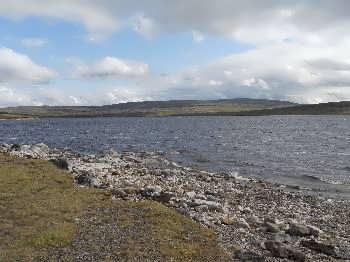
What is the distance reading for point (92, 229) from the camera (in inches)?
838

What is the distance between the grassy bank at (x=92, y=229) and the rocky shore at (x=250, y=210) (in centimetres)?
148

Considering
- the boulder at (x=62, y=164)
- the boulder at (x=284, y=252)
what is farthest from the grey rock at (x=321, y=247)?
the boulder at (x=62, y=164)

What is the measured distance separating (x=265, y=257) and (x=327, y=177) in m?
31.4

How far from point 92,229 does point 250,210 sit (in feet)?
37.4

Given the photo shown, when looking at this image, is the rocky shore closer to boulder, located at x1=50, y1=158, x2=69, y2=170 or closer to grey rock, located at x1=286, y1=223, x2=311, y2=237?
grey rock, located at x1=286, y1=223, x2=311, y2=237

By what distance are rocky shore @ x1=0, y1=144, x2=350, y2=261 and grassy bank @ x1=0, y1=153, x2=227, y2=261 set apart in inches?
58.2

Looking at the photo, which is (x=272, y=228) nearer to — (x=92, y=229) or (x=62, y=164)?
(x=92, y=229)

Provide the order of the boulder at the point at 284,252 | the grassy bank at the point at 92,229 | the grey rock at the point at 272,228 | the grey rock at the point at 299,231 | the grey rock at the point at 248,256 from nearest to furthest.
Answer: the grassy bank at the point at 92,229, the grey rock at the point at 248,256, the boulder at the point at 284,252, the grey rock at the point at 299,231, the grey rock at the point at 272,228

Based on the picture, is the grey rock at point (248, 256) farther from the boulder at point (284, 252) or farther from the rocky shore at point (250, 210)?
the boulder at point (284, 252)

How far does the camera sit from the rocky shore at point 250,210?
20.4 m

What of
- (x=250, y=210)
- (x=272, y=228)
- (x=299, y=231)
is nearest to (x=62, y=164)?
(x=250, y=210)

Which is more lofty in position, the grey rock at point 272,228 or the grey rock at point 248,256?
the grey rock at point 248,256

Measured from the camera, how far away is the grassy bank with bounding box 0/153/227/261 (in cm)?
1823

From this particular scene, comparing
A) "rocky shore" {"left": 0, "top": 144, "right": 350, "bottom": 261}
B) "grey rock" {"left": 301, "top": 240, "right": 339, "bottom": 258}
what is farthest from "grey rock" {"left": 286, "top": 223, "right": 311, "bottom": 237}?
"grey rock" {"left": 301, "top": 240, "right": 339, "bottom": 258}
